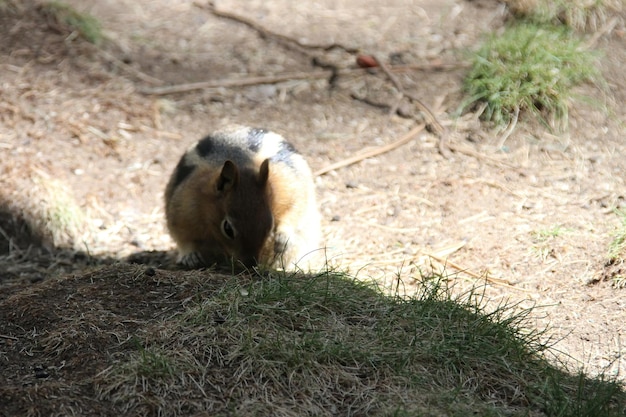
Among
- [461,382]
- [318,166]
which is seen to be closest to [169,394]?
[461,382]

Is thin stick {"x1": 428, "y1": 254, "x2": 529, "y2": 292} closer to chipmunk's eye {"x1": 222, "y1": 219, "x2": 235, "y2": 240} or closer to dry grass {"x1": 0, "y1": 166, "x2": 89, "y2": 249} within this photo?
chipmunk's eye {"x1": 222, "y1": 219, "x2": 235, "y2": 240}

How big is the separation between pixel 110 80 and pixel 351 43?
2413 millimetres

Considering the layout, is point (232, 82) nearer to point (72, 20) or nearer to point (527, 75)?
point (72, 20)

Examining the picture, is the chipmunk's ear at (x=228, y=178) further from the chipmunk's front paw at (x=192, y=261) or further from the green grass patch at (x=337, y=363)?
the green grass patch at (x=337, y=363)

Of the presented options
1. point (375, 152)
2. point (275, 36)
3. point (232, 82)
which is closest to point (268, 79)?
point (232, 82)

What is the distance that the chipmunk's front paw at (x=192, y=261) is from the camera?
515 cm

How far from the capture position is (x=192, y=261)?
5172 millimetres

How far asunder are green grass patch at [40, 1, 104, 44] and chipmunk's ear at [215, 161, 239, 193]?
3526 mm

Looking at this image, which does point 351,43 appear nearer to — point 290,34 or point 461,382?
point 290,34

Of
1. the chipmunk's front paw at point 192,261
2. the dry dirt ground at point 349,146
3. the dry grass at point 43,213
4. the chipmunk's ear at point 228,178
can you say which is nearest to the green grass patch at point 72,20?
the dry dirt ground at point 349,146

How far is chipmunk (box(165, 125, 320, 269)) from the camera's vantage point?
471 cm

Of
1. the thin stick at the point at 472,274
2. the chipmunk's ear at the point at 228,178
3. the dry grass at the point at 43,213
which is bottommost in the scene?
the dry grass at the point at 43,213

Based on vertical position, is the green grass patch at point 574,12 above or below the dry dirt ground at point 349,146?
above

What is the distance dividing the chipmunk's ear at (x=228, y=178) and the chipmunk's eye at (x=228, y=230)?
20 cm
